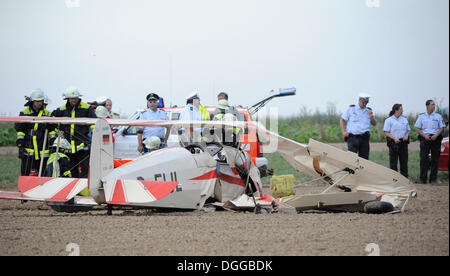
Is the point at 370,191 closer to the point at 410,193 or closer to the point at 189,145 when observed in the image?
the point at 410,193

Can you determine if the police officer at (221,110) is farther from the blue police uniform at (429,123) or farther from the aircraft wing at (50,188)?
the blue police uniform at (429,123)

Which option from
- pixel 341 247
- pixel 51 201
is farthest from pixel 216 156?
pixel 341 247

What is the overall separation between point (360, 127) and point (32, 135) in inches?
295

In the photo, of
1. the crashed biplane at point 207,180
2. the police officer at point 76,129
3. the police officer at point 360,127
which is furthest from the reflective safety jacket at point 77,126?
the police officer at point 360,127

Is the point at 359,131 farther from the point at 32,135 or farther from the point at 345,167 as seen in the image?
the point at 32,135

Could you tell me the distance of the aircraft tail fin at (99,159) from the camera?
8570mm

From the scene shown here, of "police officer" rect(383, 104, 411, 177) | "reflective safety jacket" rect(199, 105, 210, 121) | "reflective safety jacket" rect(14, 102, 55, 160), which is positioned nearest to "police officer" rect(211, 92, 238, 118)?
"reflective safety jacket" rect(199, 105, 210, 121)

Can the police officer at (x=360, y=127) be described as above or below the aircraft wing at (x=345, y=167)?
above

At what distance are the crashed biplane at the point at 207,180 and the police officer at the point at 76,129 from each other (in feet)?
3.04

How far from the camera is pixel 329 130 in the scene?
31516 mm

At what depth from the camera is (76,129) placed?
11133mm

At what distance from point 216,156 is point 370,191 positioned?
9.27 ft

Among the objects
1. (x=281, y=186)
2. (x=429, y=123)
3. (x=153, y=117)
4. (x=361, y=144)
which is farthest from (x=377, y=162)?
(x=153, y=117)

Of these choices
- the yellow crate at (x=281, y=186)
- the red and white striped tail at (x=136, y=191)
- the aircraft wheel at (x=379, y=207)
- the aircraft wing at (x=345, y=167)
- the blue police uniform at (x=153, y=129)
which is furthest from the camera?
the blue police uniform at (x=153, y=129)
